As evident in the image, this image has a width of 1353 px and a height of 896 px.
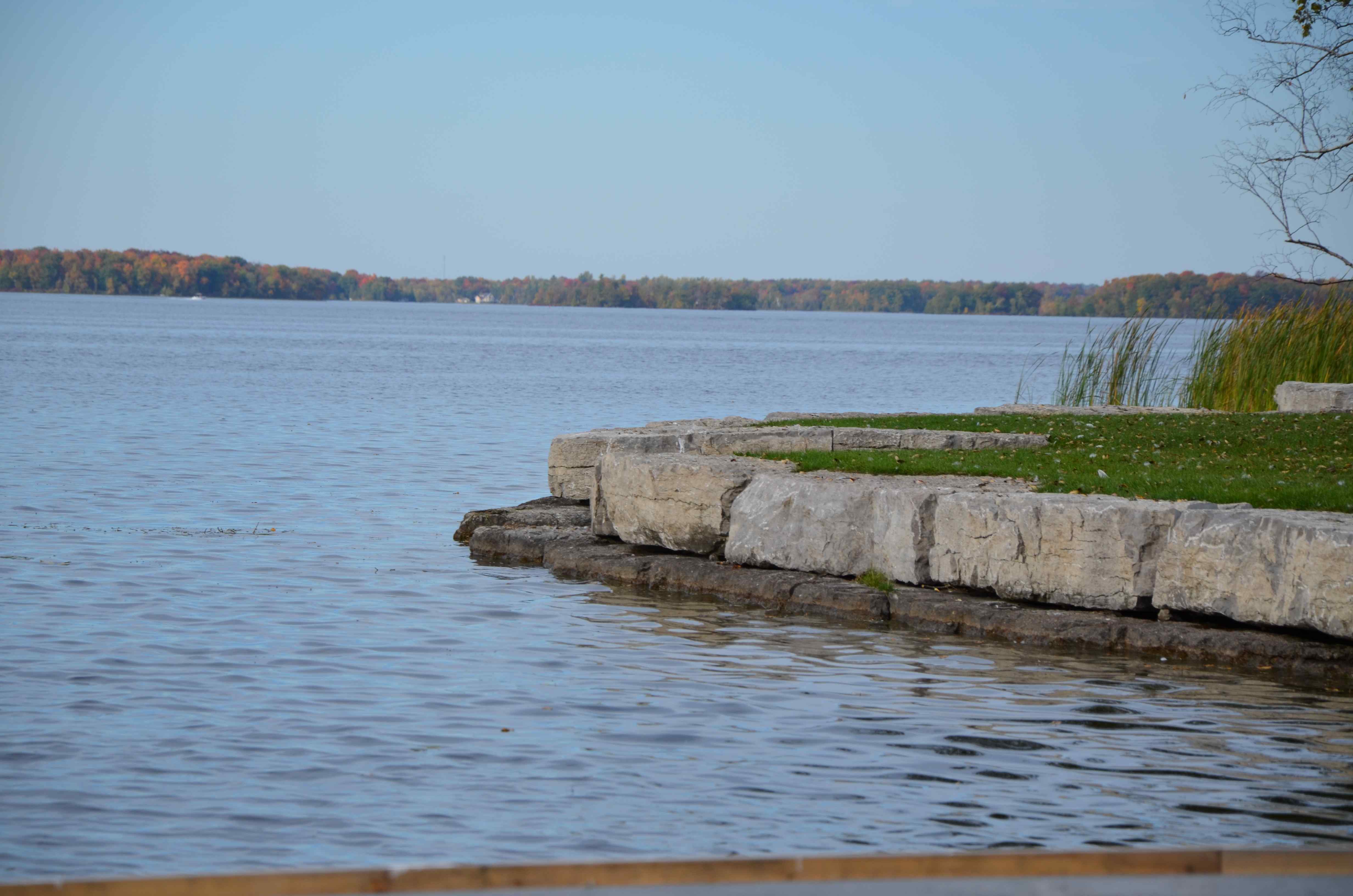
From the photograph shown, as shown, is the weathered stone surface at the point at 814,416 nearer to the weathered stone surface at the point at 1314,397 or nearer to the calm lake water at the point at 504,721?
the calm lake water at the point at 504,721

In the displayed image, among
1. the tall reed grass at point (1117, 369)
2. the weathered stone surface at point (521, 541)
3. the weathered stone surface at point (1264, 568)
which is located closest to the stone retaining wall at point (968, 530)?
the weathered stone surface at point (1264, 568)

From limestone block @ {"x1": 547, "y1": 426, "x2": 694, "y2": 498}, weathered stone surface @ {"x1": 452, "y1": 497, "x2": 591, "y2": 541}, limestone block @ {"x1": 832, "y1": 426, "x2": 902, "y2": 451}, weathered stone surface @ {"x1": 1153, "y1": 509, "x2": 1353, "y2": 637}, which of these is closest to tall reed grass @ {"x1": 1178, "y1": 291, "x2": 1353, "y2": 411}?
limestone block @ {"x1": 832, "y1": 426, "x2": 902, "y2": 451}

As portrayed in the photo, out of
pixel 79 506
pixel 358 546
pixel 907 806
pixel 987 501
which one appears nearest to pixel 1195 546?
pixel 987 501

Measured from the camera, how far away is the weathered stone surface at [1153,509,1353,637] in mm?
7641

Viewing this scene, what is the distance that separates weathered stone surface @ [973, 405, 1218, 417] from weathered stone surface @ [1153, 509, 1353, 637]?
6.74 m

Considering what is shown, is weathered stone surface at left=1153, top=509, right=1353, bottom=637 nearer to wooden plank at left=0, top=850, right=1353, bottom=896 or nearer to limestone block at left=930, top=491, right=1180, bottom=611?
limestone block at left=930, top=491, right=1180, bottom=611

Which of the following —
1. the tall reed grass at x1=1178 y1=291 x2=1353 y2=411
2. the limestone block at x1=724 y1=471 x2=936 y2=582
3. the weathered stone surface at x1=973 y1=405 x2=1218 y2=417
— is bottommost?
the limestone block at x1=724 y1=471 x2=936 y2=582

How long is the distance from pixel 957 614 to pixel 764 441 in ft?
12.9

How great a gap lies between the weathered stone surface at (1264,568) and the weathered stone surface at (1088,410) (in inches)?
265

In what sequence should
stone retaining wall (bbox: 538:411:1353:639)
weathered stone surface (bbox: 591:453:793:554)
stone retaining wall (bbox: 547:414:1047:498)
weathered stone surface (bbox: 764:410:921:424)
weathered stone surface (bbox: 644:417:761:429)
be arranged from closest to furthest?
stone retaining wall (bbox: 538:411:1353:639)
weathered stone surface (bbox: 591:453:793:554)
stone retaining wall (bbox: 547:414:1047:498)
weathered stone surface (bbox: 644:417:761:429)
weathered stone surface (bbox: 764:410:921:424)

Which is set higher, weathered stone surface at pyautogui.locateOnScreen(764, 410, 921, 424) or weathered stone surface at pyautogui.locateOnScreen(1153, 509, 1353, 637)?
weathered stone surface at pyautogui.locateOnScreen(764, 410, 921, 424)

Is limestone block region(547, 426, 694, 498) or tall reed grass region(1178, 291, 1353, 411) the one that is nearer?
limestone block region(547, 426, 694, 498)

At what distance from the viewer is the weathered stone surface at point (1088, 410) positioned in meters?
15.7

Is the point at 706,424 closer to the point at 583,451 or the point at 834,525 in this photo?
the point at 583,451
